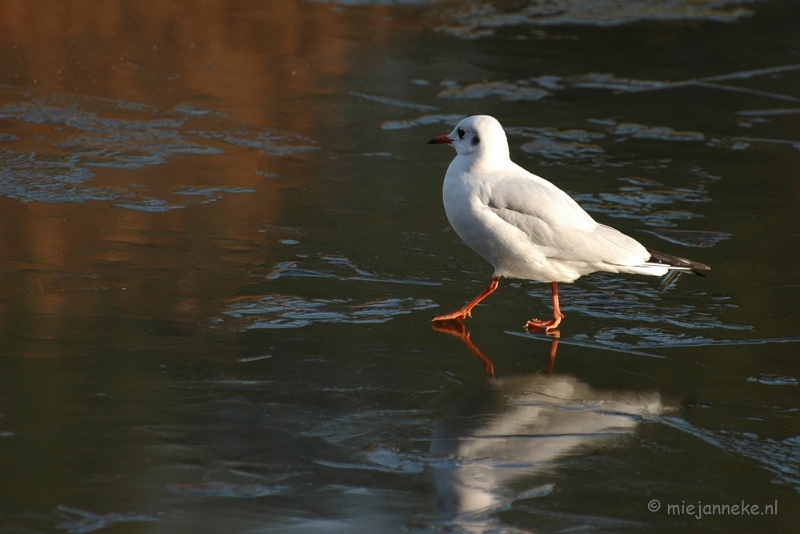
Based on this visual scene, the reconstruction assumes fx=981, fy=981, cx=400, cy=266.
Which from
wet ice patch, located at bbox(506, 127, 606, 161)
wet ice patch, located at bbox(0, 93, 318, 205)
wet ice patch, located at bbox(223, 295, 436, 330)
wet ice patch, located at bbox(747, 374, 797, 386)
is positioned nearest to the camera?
wet ice patch, located at bbox(747, 374, 797, 386)

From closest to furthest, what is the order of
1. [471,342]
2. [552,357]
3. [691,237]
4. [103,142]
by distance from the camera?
[552,357]
[471,342]
[691,237]
[103,142]

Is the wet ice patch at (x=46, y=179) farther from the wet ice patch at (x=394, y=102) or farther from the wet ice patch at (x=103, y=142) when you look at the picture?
the wet ice patch at (x=394, y=102)

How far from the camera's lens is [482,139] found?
5.16 metres

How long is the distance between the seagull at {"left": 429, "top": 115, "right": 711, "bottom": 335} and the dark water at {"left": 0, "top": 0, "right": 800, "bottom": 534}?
282mm

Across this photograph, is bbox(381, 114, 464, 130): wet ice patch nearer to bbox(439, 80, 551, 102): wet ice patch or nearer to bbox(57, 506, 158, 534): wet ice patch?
bbox(439, 80, 551, 102): wet ice patch

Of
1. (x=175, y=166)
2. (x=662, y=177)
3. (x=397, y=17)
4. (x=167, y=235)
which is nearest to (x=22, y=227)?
(x=167, y=235)

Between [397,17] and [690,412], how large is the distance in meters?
9.40

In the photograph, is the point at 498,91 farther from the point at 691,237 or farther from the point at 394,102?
the point at 691,237

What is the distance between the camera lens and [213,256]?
5.65m

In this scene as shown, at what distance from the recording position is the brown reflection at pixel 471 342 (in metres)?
4.61

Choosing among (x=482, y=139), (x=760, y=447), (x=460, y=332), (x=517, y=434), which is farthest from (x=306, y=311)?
(x=760, y=447)

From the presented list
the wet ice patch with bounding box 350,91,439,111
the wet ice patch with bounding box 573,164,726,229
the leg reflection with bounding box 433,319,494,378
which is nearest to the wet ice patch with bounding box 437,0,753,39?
the wet ice patch with bounding box 350,91,439,111

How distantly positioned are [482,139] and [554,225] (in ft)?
1.96

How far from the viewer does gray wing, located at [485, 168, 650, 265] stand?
16.4 ft
